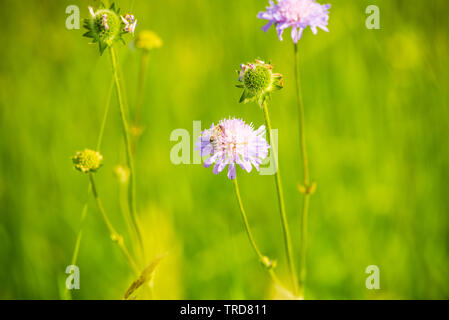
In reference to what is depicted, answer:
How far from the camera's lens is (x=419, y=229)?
1930 millimetres

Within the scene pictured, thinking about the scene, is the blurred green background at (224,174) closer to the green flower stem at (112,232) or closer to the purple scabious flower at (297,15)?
the green flower stem at (112,232)

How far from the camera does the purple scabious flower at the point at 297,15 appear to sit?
1246 millimetres

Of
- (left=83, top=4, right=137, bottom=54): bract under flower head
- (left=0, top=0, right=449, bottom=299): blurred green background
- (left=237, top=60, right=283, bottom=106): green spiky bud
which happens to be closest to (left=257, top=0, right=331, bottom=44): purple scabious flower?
(left=237, top=60, right=283, bottom=106): green spiky bud

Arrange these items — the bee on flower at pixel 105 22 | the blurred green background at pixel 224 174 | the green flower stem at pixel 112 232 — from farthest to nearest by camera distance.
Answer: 1. the blurred green background at pixel 224 174
2. the green flower stem at pixel 112 232
3. the bee on flower at pixel 105 22

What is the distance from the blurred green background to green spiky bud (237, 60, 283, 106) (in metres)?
0.81

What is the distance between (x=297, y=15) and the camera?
4.13ft

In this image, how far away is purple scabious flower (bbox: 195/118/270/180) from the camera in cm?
116

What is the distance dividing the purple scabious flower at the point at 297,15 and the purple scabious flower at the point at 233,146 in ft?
1.12

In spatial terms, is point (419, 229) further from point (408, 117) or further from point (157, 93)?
point (157, 93)

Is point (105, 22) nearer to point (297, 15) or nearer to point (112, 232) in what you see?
point (297, 15)

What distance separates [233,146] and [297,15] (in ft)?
1.59

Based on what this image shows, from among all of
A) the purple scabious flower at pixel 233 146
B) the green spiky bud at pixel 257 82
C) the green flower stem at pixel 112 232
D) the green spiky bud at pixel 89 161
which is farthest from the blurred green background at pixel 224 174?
the green spiky bud at pixel 257 82
